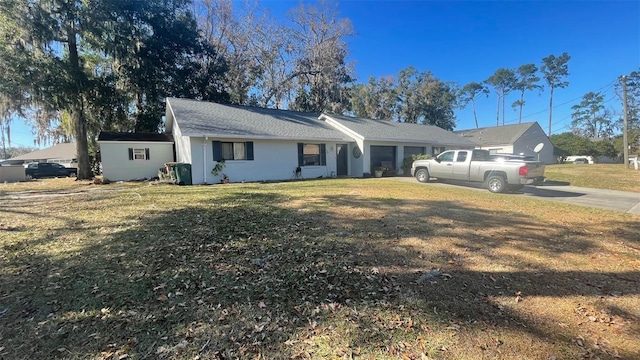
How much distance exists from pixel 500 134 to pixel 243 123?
1201 inches

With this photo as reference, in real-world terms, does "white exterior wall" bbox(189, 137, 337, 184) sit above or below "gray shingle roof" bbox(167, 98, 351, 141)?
below

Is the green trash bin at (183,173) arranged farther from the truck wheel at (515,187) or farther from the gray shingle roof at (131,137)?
the truck wheel at (515,187)

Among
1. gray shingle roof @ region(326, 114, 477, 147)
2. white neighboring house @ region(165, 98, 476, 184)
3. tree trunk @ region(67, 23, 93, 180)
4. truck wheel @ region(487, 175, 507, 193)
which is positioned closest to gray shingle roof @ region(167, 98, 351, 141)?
white neighboring house @ region(165, 98, 476, 184)

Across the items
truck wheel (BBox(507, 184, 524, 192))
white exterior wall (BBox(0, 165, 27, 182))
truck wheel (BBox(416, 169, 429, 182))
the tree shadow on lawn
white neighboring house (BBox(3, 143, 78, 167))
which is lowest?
the tree shadow on lawn

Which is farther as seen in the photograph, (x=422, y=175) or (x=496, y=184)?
(x=422, y=175)

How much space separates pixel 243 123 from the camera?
53.2 feet

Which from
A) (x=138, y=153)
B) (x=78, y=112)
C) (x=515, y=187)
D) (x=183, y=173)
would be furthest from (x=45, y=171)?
(x=515, y=187)

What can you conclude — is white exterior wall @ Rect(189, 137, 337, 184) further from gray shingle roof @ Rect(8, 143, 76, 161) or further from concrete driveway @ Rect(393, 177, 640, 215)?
gray shingle roof @ Rect(8, 143, 76, 161)

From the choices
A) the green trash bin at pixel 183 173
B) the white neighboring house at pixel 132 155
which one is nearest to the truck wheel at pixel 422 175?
the green trash bin at pixel 183 173

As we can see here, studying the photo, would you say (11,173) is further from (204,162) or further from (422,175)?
(422,175)

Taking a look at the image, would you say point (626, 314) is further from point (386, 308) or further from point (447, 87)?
point (447, 87)

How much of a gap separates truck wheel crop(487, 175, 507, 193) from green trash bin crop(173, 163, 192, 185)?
1258cm

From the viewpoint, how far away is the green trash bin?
1351cm

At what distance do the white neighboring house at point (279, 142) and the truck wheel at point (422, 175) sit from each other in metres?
3.72
